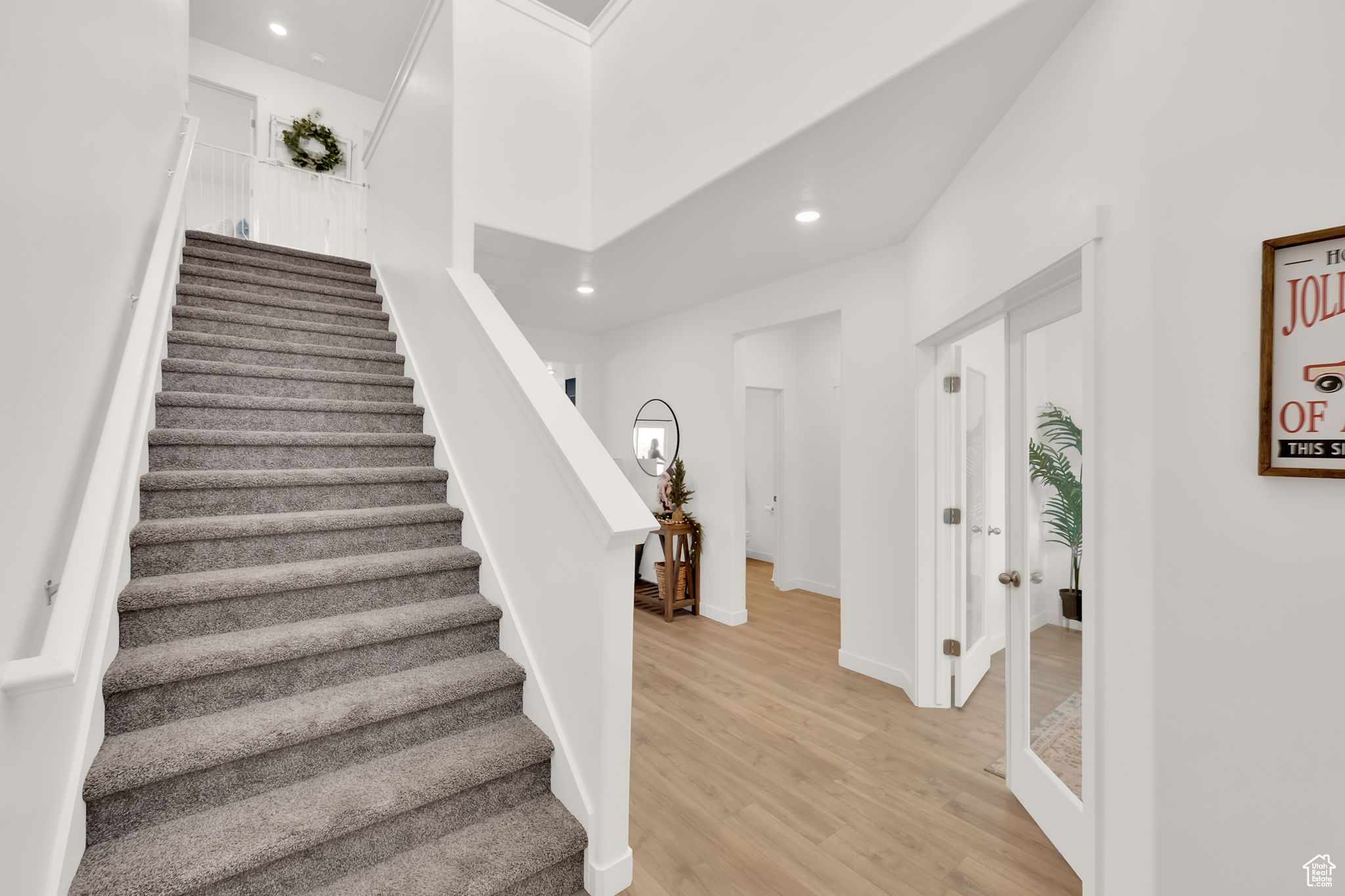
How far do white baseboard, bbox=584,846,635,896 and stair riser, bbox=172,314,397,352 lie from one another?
2974mm

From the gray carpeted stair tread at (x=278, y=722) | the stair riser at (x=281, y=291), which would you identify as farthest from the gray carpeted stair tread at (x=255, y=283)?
the gray carpeted stair tread at (x=278, y=722)

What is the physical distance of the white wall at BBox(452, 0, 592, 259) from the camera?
9.19 ft

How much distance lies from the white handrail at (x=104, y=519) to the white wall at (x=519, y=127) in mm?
1270

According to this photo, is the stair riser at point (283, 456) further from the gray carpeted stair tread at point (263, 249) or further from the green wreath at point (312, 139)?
the green wreath at point (312, 139)

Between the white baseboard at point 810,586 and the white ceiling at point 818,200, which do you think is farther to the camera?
the white baseboard at point 810,586

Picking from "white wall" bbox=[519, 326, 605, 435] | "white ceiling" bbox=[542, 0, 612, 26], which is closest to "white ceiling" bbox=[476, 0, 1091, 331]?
"white wall" bbox=[519, 326, 605, 435]

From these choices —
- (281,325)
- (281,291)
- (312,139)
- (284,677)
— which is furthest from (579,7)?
(284,677)

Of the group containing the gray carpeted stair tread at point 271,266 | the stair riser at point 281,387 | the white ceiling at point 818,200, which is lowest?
the stair riser at point 281,387

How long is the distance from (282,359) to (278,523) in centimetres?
128

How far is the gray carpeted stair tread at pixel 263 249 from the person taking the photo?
368cm

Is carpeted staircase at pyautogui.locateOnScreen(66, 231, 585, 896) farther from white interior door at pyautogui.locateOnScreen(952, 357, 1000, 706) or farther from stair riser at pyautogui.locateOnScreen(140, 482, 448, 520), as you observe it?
white interior door at pyautogui.locateOnScreen(952, 357, 1000, 706)

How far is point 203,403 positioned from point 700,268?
265 centimetres

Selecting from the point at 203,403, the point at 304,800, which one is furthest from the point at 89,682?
the point at 203,403

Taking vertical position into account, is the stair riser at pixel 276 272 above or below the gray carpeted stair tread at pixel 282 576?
above
